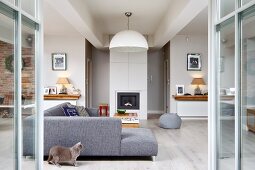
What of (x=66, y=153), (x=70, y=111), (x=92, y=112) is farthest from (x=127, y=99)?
(x=66, y=153)

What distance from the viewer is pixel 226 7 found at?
10.1 feet

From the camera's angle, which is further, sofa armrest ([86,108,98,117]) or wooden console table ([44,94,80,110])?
wooden console table ([44,94,80,110])

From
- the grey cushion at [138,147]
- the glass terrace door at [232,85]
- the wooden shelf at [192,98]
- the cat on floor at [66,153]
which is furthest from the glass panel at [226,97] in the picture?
the wooden shelf at [192,98]

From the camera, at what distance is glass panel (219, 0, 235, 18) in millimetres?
2920

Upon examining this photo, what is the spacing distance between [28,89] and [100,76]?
7.92 metres

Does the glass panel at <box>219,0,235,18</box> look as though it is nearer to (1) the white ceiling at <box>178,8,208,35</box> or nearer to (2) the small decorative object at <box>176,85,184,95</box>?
(1) the white ceiling at <box>178,8,208,35</box>

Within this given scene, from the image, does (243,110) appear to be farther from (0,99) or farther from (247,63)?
(0,99)

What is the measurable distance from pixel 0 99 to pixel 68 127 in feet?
5.70

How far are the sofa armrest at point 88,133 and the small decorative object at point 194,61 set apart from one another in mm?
5603

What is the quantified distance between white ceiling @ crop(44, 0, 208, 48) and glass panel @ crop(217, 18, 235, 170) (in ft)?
3.97

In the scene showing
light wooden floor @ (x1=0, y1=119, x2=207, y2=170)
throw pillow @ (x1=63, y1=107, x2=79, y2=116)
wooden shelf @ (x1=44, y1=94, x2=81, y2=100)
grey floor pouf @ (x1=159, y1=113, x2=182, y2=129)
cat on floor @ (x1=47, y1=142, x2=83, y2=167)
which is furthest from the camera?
wooden shelf @ (x1=44, y1=94, x2=81, y2=100)

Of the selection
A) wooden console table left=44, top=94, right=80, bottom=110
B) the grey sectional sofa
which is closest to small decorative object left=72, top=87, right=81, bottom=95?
wooden console table left=44, top=94, right=80, bottom=110

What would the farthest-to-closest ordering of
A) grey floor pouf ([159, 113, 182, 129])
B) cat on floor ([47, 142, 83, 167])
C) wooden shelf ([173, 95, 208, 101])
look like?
wooden shelf ([173, 95, 208, 101]), grey floor pouf ([159, 113, 182, 129]), cat on floor ([47, 142, 83, 167])

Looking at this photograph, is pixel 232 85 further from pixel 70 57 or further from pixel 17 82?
pixel 70 57
